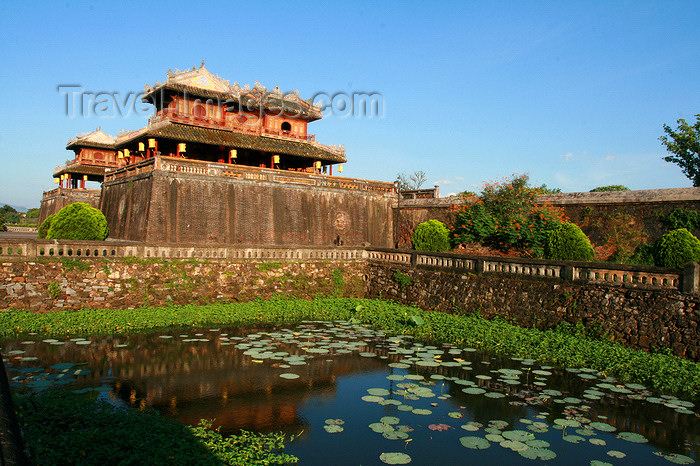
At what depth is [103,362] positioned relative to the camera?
1001cm

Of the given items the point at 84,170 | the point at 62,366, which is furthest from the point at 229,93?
the point at 62,366

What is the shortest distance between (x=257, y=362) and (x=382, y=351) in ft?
10.0

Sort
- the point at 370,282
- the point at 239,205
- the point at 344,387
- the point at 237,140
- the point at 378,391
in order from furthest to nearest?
the point at 237,140, the point at 239,205, the point at 370,282, the point at 344,387, the point at 378,391

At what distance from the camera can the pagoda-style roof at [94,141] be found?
3853cm

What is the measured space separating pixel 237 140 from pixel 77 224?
11.6 metres

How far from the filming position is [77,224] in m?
18.6

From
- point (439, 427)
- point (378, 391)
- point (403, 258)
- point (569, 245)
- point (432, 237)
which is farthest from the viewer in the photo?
point (432, 237)

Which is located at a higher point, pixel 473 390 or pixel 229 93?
pixel 229 93

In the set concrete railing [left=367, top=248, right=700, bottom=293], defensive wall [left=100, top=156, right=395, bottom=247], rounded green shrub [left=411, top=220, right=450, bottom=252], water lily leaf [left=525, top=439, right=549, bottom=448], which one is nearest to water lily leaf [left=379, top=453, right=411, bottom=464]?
water lily leaf [left=525, top=439, right=549, bottom=448]

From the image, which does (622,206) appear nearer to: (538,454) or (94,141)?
(538,454)

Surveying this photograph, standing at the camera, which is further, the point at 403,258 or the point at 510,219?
the point at 510,219

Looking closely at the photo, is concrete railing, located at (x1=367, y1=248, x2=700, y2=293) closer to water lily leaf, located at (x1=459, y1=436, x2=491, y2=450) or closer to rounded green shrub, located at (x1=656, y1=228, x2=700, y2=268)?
rounded green shrub, located at (x1=656, y1=228, x2=700, y2=268)

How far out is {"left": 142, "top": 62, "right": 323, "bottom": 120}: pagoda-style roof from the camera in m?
27.9

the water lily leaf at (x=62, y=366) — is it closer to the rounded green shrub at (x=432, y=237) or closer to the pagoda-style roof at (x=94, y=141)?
the rounded green shrub at (x=432, y=237)
